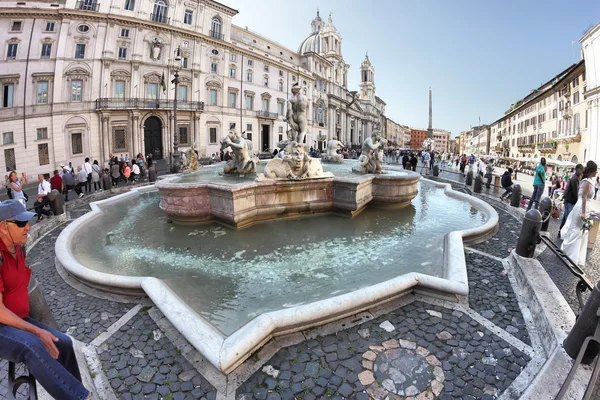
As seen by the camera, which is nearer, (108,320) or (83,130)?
(108,320)

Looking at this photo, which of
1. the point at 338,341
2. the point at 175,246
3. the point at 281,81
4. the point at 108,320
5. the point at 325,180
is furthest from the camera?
the point at 281,81

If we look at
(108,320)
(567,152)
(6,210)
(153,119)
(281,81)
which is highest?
(281,81)

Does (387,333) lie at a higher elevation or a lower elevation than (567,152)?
lower

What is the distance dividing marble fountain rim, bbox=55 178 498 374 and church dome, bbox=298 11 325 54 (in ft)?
222

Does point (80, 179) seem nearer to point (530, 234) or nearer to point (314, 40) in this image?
point (530, 234)

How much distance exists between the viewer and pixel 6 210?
1.90 m

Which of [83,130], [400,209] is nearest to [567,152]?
[400,209]

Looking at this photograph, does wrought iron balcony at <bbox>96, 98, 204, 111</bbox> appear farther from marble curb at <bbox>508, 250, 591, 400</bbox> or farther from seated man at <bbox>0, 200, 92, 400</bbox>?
marble curb at <bbox>508, 250, 591, 400</bbox>

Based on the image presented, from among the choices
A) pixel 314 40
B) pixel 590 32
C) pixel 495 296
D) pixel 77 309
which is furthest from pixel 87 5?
pixel 314 40

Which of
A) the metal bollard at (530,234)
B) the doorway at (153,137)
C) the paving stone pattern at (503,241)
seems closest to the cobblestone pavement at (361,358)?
the metal bollard at (530,234)

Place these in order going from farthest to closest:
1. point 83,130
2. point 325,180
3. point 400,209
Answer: point 83,130 → point 400,209 → point 325,180

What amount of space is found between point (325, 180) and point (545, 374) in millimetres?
5335

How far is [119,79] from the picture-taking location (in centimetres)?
2788

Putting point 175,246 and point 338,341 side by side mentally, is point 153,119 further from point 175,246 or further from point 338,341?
point 338,341
